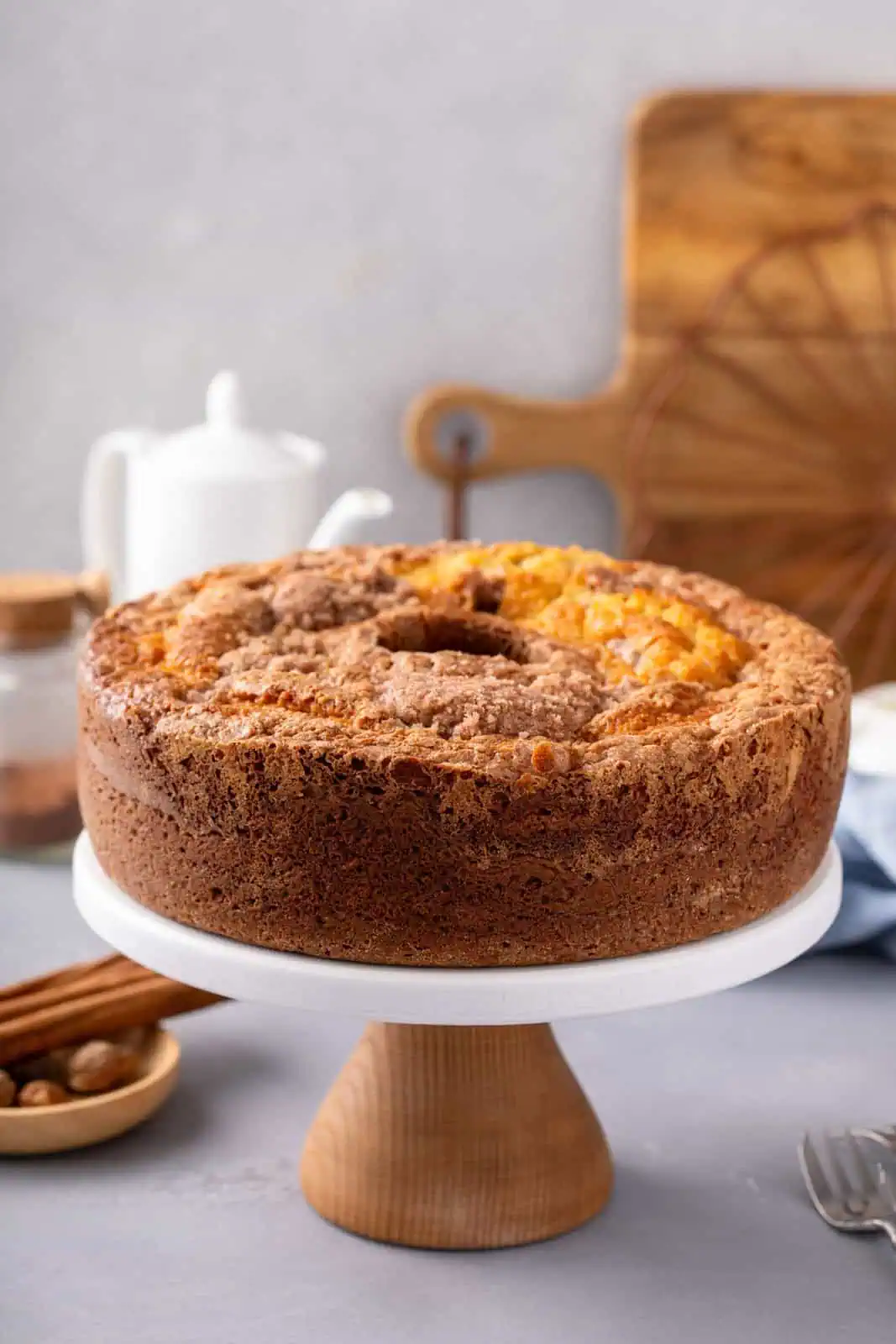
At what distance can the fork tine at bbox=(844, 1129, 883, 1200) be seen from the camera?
0.99 metres

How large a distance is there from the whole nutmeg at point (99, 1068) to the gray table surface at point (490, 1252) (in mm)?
37

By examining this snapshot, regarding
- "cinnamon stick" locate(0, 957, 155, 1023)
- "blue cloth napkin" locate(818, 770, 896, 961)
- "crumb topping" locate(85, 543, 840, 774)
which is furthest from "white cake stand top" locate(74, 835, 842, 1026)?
"blue cloth napkin" locate(818, 770, 896, 961)

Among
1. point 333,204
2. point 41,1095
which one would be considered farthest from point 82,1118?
A: point 333,204

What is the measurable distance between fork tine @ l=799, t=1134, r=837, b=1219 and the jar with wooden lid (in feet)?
2.30

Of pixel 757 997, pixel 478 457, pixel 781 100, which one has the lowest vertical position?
pixel 757 997

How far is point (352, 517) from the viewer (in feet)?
4.86

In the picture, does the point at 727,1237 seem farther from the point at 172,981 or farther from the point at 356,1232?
the point at 172,981

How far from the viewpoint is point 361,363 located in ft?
7.13

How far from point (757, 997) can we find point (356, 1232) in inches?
16.1

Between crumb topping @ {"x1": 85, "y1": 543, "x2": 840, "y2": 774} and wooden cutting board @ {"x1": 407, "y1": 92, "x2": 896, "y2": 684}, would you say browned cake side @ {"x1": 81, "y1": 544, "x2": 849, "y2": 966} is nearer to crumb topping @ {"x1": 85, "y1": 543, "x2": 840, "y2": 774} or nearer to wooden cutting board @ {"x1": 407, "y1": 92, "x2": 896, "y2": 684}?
crumb topping @ {"x1": 85, "y1": 543, "x2": 840, "y2": 774}

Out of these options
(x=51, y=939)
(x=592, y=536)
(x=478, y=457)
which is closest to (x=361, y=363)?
(x=478, y=457)

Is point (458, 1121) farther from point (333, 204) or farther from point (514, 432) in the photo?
point (333, 204)

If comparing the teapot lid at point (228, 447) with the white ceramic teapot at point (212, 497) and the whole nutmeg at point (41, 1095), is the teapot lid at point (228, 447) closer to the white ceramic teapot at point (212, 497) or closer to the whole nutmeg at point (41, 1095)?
the white ceramic teapot at point (212, 497)

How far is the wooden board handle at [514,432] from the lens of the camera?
6.86ft
